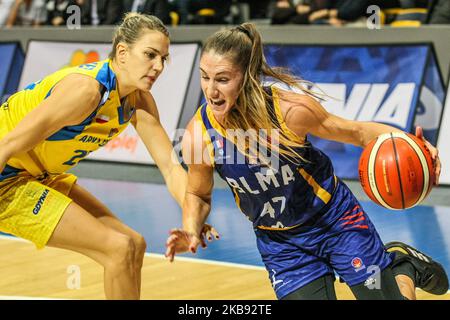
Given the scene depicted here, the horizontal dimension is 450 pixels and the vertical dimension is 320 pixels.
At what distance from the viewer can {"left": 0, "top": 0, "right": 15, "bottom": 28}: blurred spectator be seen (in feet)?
44.1

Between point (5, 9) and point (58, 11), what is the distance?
886mm

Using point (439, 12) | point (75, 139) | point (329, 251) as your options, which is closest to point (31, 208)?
point (75, 139)

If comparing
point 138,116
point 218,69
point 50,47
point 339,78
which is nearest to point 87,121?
point 138,116

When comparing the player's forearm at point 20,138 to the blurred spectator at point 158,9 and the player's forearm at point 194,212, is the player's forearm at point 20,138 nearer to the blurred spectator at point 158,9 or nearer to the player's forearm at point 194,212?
the player's forearm at point 194,212

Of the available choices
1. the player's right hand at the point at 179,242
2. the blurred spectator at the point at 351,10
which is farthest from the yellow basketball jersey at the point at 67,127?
the blurred spectator at the point at 351,10

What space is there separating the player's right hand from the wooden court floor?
1.79 m

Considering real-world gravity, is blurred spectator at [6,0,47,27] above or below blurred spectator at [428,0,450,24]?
below

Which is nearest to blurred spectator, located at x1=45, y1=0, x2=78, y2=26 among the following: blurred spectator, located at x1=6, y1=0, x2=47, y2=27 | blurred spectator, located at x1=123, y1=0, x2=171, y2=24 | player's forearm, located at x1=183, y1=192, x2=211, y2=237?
blurred spectator, located at x1=6, y1=0, x2=47, y2=27

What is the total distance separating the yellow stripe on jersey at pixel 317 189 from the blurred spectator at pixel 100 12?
8.57m

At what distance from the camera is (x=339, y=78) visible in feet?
31.4

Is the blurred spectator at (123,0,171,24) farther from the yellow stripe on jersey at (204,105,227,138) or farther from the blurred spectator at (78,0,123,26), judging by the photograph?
the yellow stripe on jersey at (204,105,227,138)

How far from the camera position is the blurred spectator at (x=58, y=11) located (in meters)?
13.1
